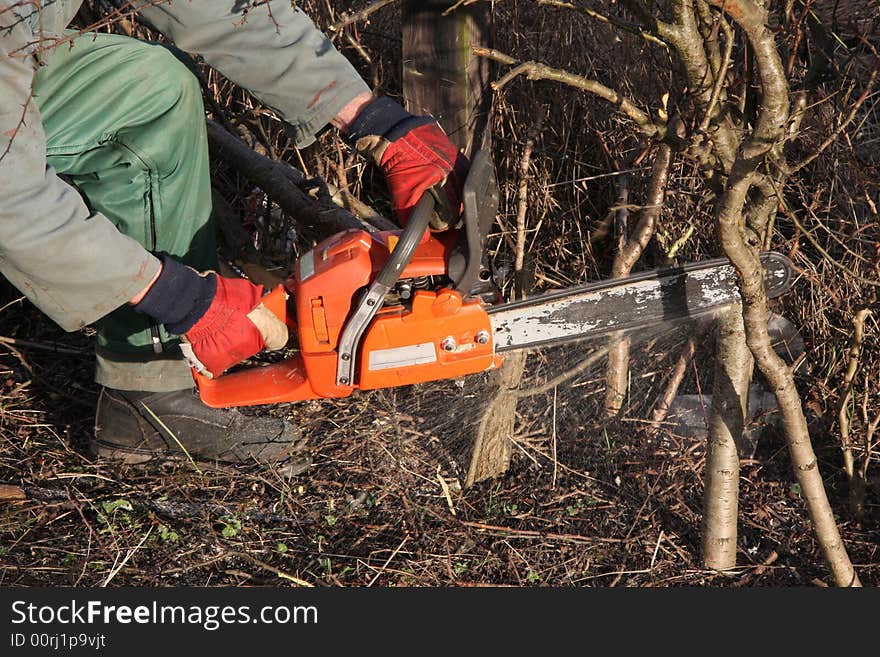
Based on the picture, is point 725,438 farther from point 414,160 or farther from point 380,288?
point 414,160

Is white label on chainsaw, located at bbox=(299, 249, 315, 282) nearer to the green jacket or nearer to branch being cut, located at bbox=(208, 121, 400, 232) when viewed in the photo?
the green jacket

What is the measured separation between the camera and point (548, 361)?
280cm

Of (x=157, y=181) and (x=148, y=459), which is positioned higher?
(x=157, y=181)

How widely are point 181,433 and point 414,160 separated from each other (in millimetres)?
1234

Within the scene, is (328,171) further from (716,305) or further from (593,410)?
(716,305)

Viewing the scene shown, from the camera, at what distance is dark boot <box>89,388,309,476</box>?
2955 millimetres

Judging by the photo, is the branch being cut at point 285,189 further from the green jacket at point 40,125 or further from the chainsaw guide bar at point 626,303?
the chainsaw guide bar at point 626,303

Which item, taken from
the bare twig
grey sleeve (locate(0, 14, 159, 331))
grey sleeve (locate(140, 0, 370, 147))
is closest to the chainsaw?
the bare twig

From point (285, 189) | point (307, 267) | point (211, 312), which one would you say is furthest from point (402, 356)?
point (285, 189)

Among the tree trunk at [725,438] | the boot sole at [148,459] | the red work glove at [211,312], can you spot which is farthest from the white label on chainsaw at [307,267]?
the tree trunk at [725,438]

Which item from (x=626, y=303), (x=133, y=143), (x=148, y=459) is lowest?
(x=148, y=459)

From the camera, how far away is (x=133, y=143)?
2.63 meters

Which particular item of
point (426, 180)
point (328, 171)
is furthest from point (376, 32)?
point (426, 180)

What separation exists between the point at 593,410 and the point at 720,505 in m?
0.58
